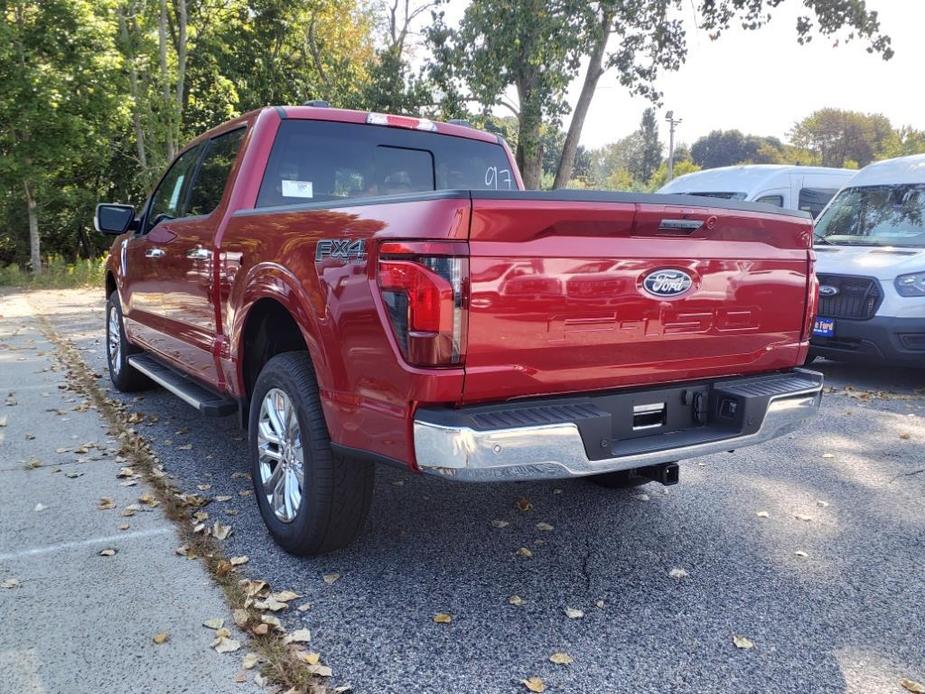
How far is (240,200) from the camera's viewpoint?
405cm

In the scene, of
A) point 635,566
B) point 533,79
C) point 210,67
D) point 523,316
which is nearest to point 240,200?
point 523,316

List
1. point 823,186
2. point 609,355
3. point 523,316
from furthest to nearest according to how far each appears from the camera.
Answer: point 823,186 < point 609,355 < point 523,316

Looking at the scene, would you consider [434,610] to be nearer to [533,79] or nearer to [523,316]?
[523,316]

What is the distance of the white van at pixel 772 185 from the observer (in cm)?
1208

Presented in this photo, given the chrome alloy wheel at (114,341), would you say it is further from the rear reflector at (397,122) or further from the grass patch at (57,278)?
the grass patch at (57,278)

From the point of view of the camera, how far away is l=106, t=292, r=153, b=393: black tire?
6.51m

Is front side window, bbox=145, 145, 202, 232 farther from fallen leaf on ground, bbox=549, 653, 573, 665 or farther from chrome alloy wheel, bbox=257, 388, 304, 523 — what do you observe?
fallen leaf on ground, bbox=549, 653, 573, 665

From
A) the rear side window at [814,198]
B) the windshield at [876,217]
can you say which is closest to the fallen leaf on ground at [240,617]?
the windshield at [876,217]

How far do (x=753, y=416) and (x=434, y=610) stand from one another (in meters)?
1.52

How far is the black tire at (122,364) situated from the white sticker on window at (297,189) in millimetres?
2995

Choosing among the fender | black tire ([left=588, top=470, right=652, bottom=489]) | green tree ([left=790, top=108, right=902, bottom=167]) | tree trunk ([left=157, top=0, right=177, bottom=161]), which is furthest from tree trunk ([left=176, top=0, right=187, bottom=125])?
green tree ([left=790, top=108, right=902, bottom=167])

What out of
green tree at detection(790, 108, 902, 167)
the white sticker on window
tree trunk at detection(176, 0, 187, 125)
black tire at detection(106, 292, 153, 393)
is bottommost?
black tire at detection(106, 292, 153, 393)

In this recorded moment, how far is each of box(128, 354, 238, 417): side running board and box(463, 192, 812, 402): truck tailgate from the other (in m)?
2.06

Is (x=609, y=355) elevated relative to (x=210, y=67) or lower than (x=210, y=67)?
lower
